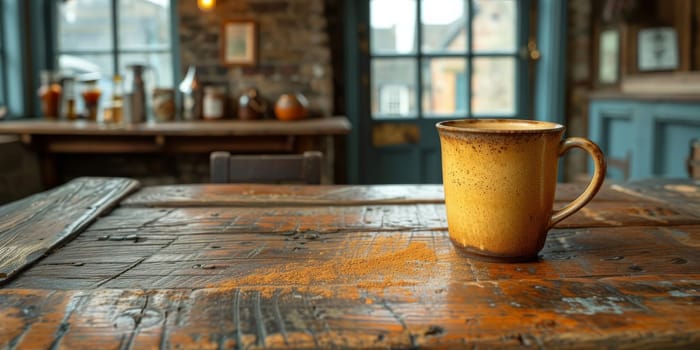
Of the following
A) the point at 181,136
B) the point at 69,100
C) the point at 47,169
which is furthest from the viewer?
the point at 69,100

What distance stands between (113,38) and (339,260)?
370cm

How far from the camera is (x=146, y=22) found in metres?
4.03

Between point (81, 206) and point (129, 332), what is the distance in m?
0.65

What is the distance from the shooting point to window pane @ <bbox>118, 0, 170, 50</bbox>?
4020 mm

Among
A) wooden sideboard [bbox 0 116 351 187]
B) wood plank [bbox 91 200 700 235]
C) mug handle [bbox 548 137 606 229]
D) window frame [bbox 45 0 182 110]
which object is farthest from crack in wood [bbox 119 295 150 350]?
window frame [bbox 45 0 182 110]

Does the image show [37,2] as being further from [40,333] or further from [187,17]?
[40,333]

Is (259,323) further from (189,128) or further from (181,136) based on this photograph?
(181,136)

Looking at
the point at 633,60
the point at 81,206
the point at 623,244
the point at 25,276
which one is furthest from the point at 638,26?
the point at 25,276

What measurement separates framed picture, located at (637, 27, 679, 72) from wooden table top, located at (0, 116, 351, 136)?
178cm

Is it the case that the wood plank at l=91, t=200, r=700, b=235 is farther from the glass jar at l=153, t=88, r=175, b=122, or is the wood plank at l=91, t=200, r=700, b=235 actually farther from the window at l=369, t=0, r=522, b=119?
the window at l=369, t=0, r=522, b=119

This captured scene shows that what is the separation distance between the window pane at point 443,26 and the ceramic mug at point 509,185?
3.39 metres

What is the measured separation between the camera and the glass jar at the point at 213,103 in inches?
146

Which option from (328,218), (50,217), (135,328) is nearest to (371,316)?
(135,328)

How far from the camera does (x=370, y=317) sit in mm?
600
